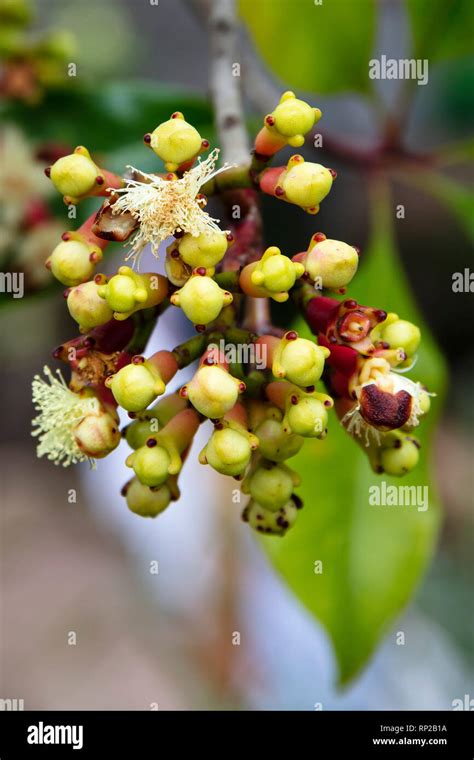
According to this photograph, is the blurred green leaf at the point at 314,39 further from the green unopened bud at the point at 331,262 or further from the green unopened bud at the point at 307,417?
the green unopened bud at the point at 307,417

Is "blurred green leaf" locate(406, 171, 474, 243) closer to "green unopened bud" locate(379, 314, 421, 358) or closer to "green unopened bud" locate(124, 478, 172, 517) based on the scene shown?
"green unopened bud" locate(379, 314, 421, 358)

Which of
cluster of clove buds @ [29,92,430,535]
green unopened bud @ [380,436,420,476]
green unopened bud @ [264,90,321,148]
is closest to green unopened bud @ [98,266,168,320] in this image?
cluster of clove buds @ [29,92,430,535]

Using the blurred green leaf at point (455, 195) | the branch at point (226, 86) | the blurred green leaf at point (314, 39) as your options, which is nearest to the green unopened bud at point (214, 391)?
the branch at point (226, 86)

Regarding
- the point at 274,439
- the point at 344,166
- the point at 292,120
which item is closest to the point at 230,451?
the point at 274,439

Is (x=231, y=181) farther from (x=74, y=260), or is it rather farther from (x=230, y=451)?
(x=230, y=451)

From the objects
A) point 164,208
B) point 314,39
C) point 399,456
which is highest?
point 314,39

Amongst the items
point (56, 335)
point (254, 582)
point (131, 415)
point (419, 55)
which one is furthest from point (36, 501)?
point (131, 415)

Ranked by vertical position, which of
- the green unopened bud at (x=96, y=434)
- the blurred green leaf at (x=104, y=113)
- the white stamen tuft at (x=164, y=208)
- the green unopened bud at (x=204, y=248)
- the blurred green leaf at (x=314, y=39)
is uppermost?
the blurred green leaf at (x=314, y=39)
